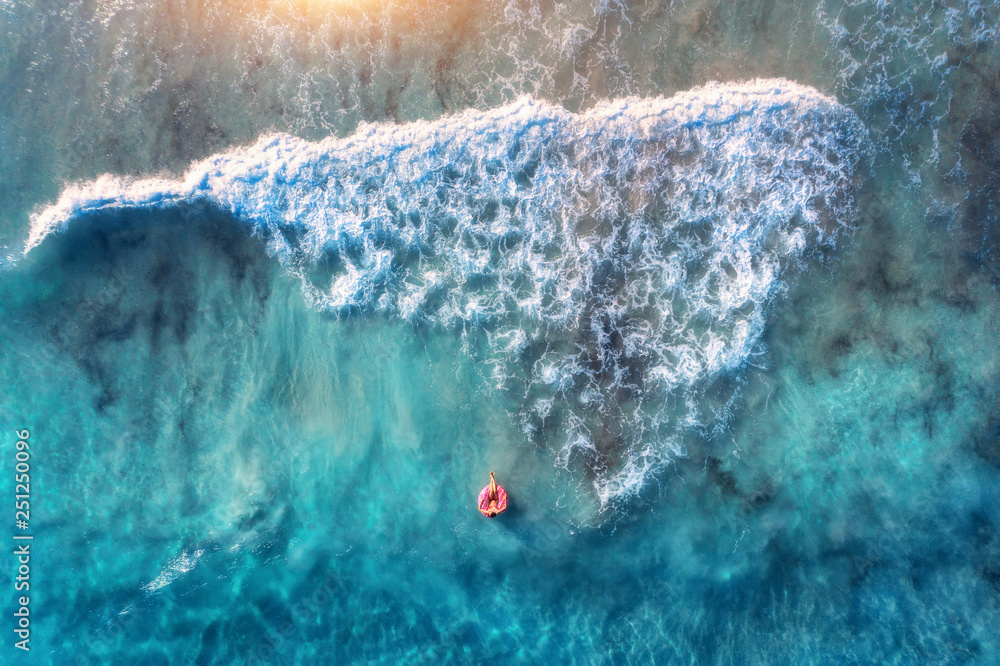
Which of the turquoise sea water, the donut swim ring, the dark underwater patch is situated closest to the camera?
the donut swim ring

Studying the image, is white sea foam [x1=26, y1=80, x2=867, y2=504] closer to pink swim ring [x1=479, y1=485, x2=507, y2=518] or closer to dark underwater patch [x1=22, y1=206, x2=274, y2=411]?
dark underwater patch [x1=22, y1=206, x2=274, y2=411]

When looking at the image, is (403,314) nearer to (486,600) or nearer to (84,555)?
(486,600)

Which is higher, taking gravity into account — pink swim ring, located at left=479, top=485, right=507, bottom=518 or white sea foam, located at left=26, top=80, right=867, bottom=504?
white sea foam, located at left=26, top=80, right=867, bottom=504

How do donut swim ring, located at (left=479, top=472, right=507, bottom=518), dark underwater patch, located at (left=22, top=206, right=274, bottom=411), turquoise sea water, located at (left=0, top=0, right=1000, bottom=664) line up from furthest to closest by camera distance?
dark underwater patch, located at (left=22, top=206, right=274, bottom=411) → turquoise sea water, located at (left=0, top=0, right=1000, bottom=664) → donut swim ring, located at (left=479, top=472, right=507, bottom=518)

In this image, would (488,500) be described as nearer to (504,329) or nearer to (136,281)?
(504,329)

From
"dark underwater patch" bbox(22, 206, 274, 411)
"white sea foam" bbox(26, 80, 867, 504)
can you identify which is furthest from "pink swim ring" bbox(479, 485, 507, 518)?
"dark underwater patch" bbox(22, 206, 274, 411)

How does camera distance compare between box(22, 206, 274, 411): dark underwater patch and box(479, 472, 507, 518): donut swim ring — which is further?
box(22, 206, 274, 411): dark underwater patch

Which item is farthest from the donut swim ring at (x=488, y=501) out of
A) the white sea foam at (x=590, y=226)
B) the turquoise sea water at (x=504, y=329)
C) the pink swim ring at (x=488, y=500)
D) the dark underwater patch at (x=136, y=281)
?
the dark underwater patch at (x=136, y=281)

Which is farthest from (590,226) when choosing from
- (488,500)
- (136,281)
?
(136,281)
